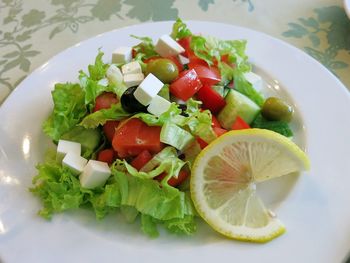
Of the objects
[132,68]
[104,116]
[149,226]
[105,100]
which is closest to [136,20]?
[132,68]

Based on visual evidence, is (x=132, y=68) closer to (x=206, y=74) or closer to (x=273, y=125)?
(x=206, y=74)

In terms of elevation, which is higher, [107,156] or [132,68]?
[132,68]

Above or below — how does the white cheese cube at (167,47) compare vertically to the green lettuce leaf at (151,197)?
above

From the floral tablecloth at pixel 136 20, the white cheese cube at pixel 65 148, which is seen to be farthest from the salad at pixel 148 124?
the floral tablecloth at pixel 136 20

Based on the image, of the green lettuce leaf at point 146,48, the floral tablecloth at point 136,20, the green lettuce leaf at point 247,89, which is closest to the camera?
the green lettuce leaf at point 247,89

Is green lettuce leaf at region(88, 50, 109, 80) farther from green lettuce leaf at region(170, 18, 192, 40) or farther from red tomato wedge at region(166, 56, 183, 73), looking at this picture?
green lettuce leaf at region(170, 18, 192, 40)

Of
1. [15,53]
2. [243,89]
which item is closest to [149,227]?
[243,89]

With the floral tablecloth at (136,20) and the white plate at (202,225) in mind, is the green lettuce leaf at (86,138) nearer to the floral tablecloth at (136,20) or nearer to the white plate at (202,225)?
the white plate at (202,225)

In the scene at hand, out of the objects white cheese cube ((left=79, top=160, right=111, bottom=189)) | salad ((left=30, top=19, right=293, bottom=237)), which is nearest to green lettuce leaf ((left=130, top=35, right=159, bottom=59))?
salad ((left=30, top=19, right=293, bottom=237))
